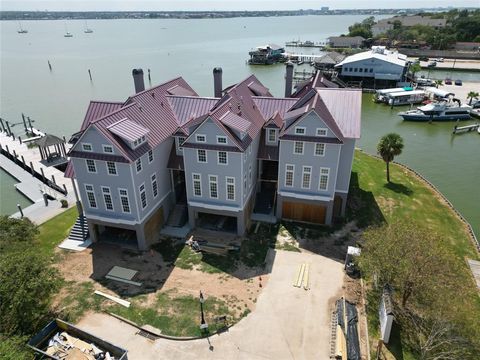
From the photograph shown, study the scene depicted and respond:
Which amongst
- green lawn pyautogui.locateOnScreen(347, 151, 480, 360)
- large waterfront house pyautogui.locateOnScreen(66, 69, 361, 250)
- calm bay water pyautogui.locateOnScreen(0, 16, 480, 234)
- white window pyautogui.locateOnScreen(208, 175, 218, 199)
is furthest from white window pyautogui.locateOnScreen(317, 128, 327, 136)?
calm bay water pyautogui.locateOnScreen(0, 16, 480, 234)

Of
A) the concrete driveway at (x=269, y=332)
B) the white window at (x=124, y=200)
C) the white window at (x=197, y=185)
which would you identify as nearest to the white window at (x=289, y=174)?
the white window at (x=197, y=185)

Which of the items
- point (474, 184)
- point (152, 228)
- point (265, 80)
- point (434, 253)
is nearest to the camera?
point (434, 253)

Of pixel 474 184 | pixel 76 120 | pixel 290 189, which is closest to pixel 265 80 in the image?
pixel 76 120

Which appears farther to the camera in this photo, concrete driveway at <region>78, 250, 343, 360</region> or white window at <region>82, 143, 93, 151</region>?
white window at <region>82, 143, 93, 151</region>

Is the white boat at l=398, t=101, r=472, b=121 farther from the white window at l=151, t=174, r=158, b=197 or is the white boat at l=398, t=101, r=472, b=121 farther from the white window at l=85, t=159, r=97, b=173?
the white window at l=85, t=159, r=97, b=173

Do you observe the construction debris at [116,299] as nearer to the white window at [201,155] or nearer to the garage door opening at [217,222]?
the garage door opening at [217,222]

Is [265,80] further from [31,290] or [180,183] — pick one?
[31,290]
